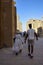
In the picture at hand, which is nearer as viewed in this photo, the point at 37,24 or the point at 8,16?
the point at 8,16

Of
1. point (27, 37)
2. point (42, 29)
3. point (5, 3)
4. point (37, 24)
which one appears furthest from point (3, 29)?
point (37, 24)

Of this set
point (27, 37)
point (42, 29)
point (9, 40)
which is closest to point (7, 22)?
point (9, 40)

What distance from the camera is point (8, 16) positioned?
15.4 meters

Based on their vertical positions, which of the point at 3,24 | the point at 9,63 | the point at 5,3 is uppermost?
the point at 5,3

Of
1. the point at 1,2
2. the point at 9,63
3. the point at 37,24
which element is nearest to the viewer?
the point at 9,63

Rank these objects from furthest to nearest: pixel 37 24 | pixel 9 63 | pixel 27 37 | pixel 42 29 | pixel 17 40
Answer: pixel 37 24 → pixel 42 29 → pixel 17 40 → pixel 27 37 → pixel 9 63

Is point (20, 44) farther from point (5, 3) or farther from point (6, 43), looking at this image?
point (5, 3)

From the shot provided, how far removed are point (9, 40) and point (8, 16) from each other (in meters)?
1.85

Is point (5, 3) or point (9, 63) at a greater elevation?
point (5, 3)

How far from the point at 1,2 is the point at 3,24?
1.65 meters

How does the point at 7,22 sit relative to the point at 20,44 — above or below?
above

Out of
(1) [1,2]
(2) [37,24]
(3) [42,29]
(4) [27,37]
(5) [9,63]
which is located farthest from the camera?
(2) [37,24]

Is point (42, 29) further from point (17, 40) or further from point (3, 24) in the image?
point (17, 40)

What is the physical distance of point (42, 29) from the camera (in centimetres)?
4956
